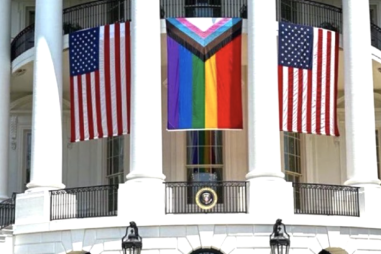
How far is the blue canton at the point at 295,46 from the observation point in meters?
32.1

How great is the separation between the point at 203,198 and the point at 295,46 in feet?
17.6

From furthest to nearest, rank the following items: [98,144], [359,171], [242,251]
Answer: [98,144] < [359,171] < [242,251]

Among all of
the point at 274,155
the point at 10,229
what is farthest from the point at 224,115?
the point at 10,229

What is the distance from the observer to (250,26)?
31.3 meters

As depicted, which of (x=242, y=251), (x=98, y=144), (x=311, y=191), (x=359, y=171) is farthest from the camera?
(x=98, y=144)

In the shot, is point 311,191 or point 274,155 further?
point 311,191

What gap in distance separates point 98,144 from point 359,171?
9.79m

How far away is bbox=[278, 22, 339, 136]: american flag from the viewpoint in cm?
3189

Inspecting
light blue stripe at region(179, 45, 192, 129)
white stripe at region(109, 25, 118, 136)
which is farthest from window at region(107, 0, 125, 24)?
light blue stripe at region(179, 45, 192, 129)

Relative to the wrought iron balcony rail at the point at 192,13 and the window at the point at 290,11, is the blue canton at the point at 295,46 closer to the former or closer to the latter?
the wrought iron balcony rail at the point at 192,13

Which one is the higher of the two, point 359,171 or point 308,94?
point 308,94

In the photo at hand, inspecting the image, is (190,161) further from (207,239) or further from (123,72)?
(207,239)

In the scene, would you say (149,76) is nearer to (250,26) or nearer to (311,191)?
(250,26)

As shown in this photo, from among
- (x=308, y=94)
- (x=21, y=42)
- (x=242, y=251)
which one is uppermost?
(x=21, y=42)
